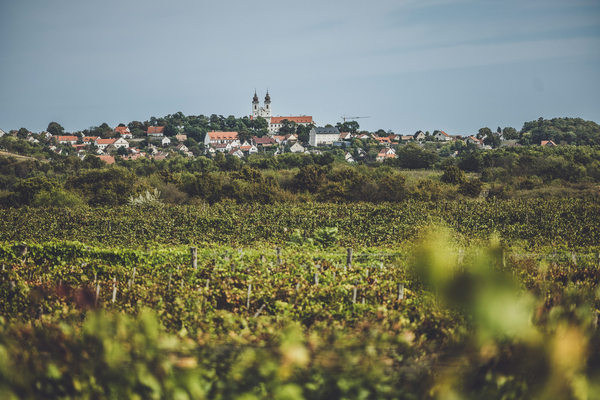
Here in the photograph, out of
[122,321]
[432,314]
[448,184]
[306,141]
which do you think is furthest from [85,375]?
[306,141]

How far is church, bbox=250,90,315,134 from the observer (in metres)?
139

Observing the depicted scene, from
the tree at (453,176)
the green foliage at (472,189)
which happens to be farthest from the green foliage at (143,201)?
the tree at (453,176)

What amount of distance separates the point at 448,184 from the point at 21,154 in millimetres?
68301

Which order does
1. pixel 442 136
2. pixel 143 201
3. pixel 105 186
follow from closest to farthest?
pixel 143 201
pixel 105 186
pixel 442 136

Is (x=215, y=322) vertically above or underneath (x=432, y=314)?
underneath

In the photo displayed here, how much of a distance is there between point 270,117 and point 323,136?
4060 cm

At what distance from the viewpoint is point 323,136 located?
112000 mm

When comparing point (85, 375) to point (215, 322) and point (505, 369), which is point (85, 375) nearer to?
point (505, 369)

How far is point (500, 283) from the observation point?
9.11 feet

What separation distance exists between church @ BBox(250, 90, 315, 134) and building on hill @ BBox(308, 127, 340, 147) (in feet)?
69.5

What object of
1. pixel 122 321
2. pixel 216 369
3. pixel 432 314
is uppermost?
pixel 122 321

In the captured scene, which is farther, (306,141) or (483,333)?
(306,141)

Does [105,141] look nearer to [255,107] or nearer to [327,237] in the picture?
[255,107]

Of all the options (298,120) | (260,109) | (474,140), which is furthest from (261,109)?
(474,140)
